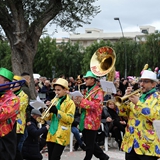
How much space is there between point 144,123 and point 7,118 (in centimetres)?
171

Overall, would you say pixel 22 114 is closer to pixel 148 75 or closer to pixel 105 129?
pixel 148 75

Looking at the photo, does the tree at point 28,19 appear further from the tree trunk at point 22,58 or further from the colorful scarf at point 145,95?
the colorful scarf at point 145,95

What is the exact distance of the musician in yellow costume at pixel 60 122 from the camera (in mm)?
5227

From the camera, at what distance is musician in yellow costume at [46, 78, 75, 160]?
5227mm

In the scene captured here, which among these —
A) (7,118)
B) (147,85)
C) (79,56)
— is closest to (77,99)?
(147,85)

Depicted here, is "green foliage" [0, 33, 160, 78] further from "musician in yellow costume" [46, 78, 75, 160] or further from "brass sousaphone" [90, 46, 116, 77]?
"musician in yellow costume" [46, 78, 75, 160]

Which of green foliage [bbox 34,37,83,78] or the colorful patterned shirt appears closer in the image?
the colorful patterned shirt

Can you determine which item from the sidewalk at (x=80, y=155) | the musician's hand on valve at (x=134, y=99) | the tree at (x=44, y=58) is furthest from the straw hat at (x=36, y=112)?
the tree at (x=44, y=58)

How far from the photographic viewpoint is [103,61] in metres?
6.22

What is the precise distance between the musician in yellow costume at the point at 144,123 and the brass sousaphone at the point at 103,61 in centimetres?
141

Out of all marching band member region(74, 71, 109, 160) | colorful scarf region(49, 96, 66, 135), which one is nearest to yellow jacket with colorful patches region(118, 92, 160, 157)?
colorful scarf region(49, 96, 66, 135)

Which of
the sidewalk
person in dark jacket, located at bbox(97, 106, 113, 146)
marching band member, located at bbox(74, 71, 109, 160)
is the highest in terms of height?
marching band member, located at bbox(74, 71, 109, 160)

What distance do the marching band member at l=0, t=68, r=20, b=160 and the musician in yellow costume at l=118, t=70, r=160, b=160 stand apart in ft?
4.72

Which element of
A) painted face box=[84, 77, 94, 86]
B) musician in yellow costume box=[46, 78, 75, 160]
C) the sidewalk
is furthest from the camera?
the sidewalk
